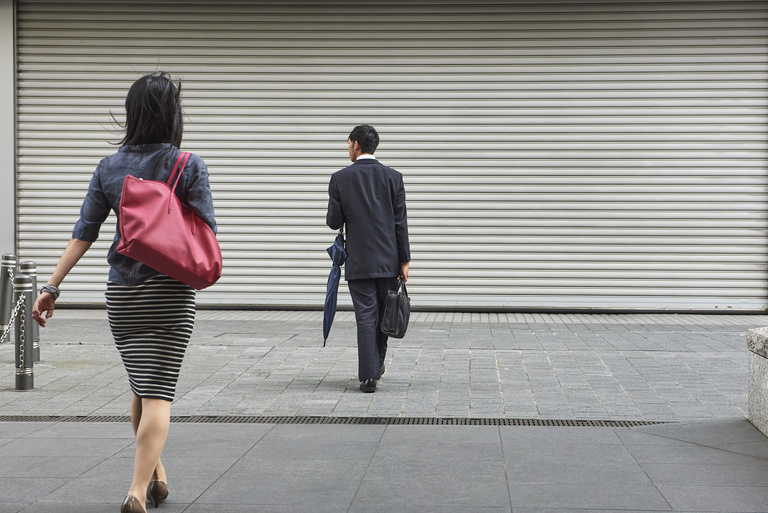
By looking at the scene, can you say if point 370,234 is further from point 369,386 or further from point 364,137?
point 369,386

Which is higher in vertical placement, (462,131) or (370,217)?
(462,131)

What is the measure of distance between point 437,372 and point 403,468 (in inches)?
120

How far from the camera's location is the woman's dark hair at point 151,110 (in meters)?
3.67

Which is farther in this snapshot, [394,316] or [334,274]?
[334,274]

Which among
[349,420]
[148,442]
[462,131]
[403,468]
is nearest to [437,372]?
[349,420]

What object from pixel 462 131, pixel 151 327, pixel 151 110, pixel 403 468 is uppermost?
pixel 151 110

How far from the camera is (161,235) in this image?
11.5ft

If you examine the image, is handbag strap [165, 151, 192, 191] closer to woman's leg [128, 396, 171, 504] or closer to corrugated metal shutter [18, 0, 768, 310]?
woman's leg [128, 396, 171, 504]

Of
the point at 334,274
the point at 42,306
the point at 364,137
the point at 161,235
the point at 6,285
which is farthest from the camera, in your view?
the point at 6,285

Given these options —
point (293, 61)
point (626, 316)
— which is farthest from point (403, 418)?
point (293, 61)

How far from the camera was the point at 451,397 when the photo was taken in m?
6.36

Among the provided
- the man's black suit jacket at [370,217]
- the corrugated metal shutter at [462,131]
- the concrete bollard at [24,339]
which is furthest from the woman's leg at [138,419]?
the corrugated metal shutter at [462,131]

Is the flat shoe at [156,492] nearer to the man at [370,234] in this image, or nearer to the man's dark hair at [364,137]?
the man at [370,234]

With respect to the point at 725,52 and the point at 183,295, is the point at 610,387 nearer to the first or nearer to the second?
the point at 183,295
